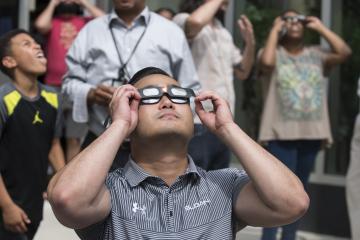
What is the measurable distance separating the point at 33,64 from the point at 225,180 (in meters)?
1.79

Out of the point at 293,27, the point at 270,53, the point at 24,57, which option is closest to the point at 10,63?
the point at 24,57

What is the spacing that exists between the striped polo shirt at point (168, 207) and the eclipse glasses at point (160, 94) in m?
0.23

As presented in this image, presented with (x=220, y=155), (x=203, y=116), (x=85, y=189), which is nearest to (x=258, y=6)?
(x=220, y=155)

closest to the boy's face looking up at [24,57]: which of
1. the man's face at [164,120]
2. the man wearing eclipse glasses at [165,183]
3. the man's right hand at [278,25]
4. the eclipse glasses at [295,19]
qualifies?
the man wearing eclipse glasses at [165,183]

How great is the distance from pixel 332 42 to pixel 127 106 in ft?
11.1

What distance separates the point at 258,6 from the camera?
684 centimetres

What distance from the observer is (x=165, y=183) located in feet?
8.45

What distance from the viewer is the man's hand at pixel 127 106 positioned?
255 cm

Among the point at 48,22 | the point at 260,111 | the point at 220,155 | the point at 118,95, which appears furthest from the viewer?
the point at 260,111

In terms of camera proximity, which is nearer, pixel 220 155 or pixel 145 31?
pixel 145 31

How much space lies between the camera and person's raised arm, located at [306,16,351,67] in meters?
5.57

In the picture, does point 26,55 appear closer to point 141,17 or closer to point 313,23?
point 141,17

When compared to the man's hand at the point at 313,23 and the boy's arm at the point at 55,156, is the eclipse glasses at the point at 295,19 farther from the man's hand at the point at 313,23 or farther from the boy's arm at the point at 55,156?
the boy's arm at the point at 55,156

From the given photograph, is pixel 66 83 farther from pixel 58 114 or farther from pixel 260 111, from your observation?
pixel 260 111
